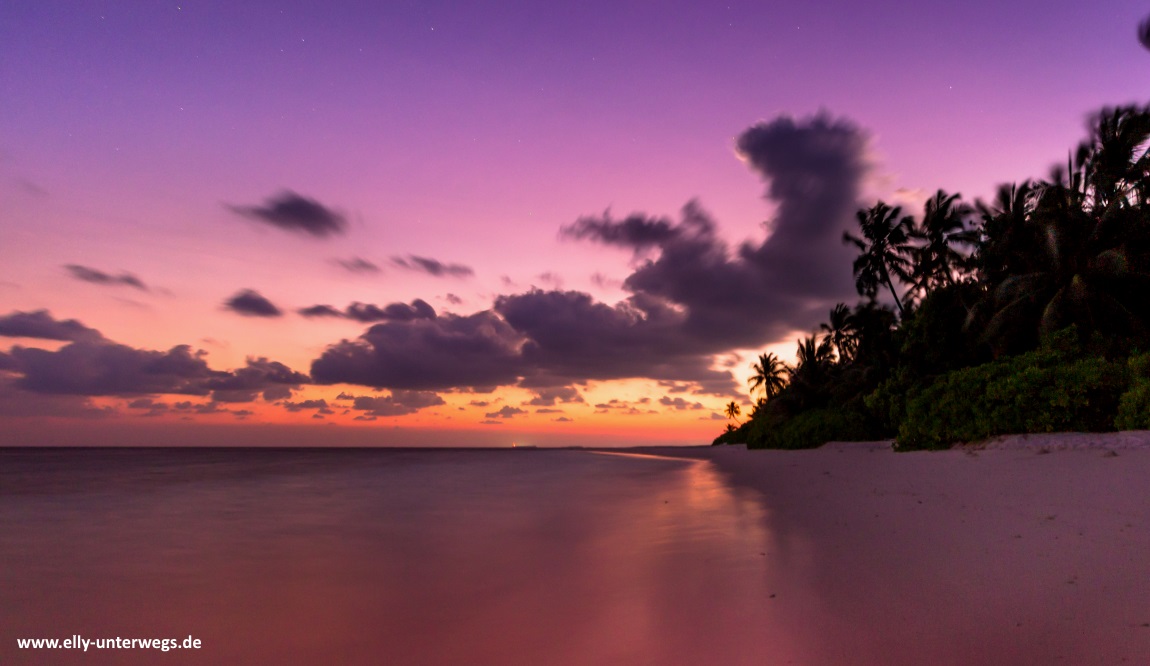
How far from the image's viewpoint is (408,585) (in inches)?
205

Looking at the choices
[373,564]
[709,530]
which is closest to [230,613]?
[373,564]

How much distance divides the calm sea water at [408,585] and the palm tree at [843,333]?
36855 mm

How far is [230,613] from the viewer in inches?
177

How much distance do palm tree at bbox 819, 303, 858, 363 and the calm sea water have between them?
36.9 meters

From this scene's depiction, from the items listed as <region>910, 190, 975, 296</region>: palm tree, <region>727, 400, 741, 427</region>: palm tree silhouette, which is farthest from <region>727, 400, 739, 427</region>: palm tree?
<region>910, 190, 975, 296</region>: palm tree

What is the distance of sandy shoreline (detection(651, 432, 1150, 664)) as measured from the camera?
3.34 m

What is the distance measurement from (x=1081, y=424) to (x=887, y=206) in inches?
1200

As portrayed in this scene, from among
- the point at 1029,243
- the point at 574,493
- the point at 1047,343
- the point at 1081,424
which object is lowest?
the point at 574,493

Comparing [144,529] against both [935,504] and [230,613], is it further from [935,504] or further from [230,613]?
[935,504]

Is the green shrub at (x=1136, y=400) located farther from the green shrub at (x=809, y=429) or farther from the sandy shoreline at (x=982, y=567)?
the green shrub at (x=809, y=429)

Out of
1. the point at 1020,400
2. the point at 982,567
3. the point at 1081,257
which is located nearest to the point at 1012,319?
the point at 1081,257

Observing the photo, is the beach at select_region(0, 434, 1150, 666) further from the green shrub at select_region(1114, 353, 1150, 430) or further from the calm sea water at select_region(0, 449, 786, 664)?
the green shrub at select_region(1114, 353, 1150, 430)

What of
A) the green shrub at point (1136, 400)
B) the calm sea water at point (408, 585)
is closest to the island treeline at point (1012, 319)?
the green shrub at point (1136, 400)

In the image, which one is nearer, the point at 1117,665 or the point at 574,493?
the point at 1117,665
